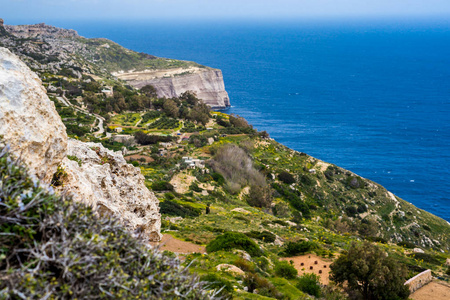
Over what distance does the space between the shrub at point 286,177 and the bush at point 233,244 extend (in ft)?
117

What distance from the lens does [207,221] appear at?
3195 cm

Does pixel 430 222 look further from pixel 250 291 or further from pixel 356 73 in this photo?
pixel 356 73

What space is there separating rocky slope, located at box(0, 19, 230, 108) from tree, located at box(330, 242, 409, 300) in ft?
348

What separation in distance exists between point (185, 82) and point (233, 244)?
120 metres

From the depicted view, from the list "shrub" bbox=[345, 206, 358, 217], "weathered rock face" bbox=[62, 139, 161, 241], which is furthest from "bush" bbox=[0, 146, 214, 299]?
"shrub" bbox=[345, 206, 358, 217]

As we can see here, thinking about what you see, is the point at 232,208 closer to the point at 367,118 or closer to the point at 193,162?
the point at 193,162

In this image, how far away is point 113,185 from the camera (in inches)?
619

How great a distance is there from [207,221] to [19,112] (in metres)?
25.4

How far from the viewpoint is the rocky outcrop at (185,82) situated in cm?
13025

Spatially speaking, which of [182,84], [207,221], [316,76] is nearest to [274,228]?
[207,221]

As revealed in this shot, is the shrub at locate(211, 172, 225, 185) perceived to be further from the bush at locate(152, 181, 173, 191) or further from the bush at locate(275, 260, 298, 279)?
the bush at locate(275, 260, 298, 279)

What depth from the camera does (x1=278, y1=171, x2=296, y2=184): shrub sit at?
58.3 metres

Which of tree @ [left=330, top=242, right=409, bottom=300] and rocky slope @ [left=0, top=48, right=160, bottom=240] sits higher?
rocky slope @ [left=0, top=48, right=160, bottom=240]

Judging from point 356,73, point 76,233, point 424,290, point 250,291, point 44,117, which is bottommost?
point 424,290
